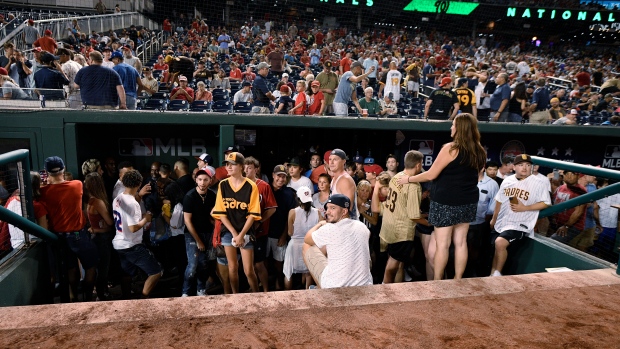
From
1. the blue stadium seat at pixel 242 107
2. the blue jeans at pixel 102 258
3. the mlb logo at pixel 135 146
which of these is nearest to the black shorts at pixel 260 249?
the blue jeans at pixel 102 258

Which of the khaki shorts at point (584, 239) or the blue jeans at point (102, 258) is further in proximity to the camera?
the blue jeans at point (102, 258)

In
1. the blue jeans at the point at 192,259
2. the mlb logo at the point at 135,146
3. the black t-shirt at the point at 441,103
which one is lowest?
the blue jeans at the point at 192,259

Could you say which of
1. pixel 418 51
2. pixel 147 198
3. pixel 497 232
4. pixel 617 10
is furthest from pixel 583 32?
pixel 147 198

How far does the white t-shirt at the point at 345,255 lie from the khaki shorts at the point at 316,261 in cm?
16

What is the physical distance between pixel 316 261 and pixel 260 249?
5.11 ft

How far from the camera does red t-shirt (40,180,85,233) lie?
397cm

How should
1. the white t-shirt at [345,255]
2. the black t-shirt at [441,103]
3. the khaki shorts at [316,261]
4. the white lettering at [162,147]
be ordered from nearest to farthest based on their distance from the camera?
1. the white t-shirt at [345,255]
2. the khaki shorts at [316,261]
3. the black t-shirt at [441,103]
4. the white lettering at [162,147]

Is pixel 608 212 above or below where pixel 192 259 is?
above

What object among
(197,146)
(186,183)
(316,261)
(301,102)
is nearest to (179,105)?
(197,146)

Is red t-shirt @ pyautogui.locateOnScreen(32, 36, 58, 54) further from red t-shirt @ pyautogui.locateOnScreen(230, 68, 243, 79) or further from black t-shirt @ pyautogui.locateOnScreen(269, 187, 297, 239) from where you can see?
black t-shirt @ pyautogui.locateOnScreen(269, 187, 297, 239)

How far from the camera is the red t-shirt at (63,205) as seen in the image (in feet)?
13.0

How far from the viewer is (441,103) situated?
725cm

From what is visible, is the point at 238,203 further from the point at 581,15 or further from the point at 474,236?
the point at 581,15

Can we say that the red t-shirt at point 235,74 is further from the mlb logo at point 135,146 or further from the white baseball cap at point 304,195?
the white baseball cap at point 304,195
